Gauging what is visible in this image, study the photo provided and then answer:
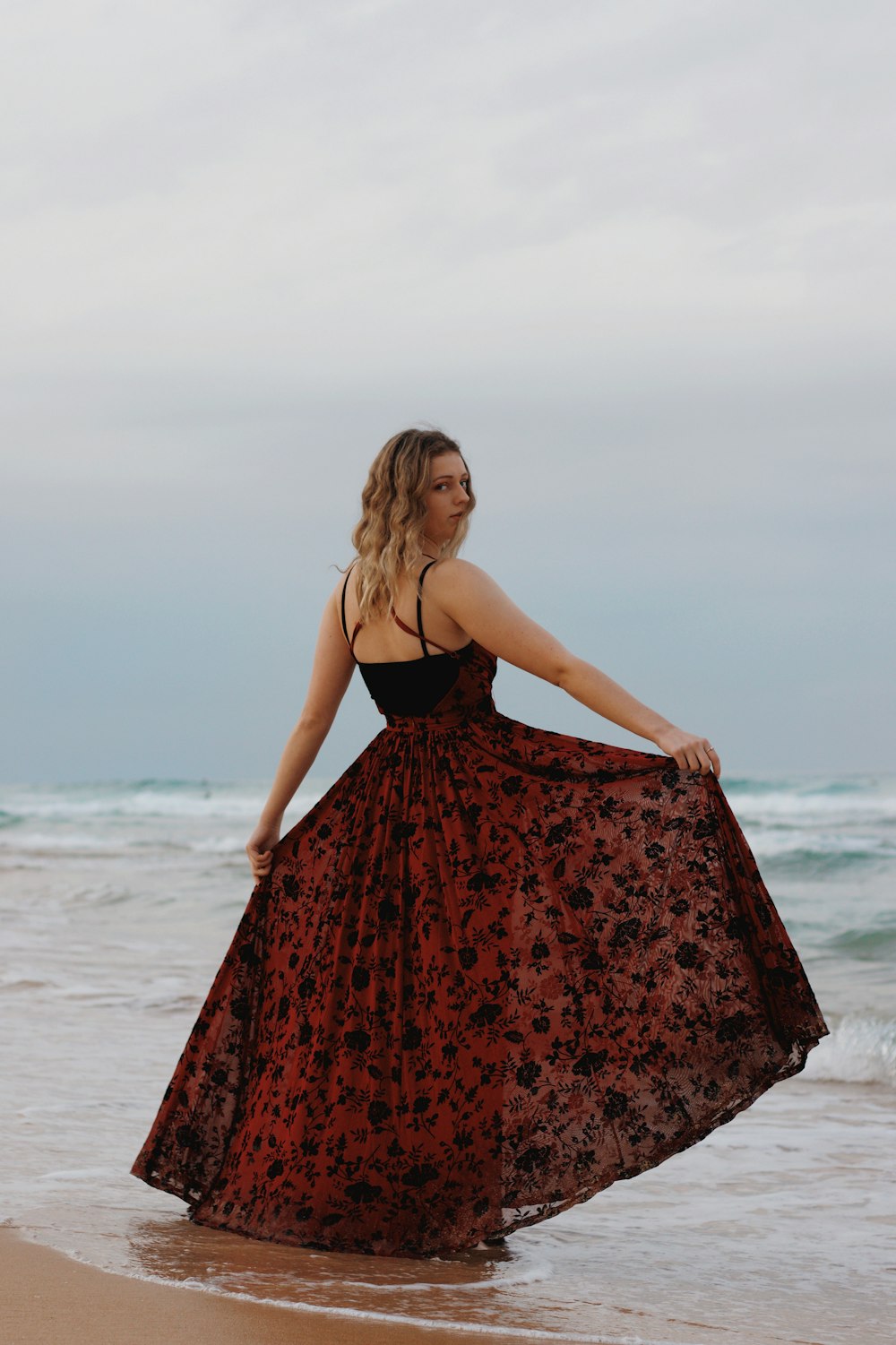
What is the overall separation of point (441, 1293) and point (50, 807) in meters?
28.8

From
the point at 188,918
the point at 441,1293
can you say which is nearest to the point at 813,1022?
the point at 441,1293

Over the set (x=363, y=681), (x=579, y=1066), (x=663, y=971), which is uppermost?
(x=363, y=681)

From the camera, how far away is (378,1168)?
9.60 feet

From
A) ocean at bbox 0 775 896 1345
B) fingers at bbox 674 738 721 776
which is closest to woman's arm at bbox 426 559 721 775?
fingers at bbox 674 738 721 776

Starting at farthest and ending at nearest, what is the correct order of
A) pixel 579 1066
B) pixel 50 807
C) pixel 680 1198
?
pixel 50 807 → pixel 680 1198 → pixel 579 1066

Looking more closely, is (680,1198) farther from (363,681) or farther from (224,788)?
(224,788)

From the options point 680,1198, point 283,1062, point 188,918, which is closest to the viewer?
point 283,1062

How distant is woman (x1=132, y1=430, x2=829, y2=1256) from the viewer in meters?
2.86

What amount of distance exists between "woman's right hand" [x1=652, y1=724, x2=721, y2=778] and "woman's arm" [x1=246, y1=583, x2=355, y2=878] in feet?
2.61

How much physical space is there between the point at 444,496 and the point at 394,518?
14 cm

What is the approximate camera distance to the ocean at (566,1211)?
2703mm

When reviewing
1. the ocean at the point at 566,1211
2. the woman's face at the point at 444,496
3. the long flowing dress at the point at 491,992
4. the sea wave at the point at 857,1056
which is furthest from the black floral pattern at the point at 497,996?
the sea wave at the point at 857,1056

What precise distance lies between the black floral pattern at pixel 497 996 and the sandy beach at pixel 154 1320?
393 mm

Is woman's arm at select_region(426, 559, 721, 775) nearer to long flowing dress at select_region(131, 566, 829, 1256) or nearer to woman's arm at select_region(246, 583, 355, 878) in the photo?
long flowing dress at select_region(131, 566, 829, 1256)
